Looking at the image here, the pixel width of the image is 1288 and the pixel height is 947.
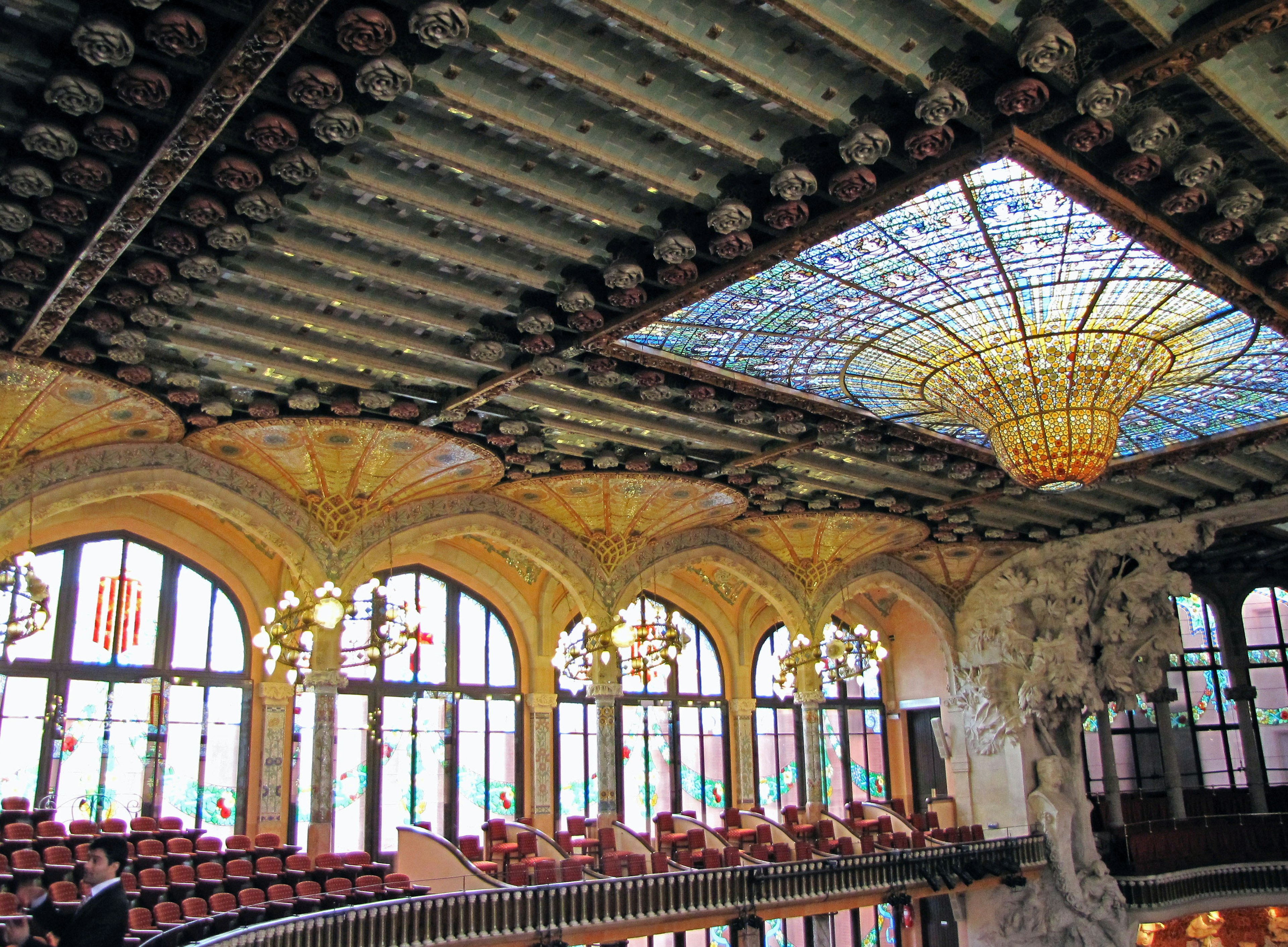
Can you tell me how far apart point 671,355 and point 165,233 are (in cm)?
542

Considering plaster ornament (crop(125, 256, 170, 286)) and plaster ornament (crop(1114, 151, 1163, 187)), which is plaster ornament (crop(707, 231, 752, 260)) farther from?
plaster ornament (crop(125, 256, 170, 286))

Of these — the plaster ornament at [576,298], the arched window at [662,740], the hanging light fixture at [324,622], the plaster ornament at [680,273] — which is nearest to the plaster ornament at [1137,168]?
the plaster ornament at [680,273]

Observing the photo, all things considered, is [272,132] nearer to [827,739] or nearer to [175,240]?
[175,240]

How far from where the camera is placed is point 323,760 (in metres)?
15.6

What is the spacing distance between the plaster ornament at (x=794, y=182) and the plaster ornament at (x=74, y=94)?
191 inches

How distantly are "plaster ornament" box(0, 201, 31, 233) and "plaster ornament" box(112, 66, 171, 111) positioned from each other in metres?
1.87

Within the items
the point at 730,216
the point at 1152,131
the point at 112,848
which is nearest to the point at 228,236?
the point at 730,216

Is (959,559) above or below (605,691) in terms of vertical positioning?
above

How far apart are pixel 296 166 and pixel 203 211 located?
1.19m

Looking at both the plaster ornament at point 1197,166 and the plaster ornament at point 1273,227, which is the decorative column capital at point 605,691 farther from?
the plaster ornament at point 1197,166

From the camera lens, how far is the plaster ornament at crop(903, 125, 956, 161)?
7.73 metres

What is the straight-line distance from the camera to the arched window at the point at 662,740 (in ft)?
75.0

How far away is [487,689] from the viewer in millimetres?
21688

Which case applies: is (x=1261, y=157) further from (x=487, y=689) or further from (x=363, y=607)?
(x=487, y=689)
